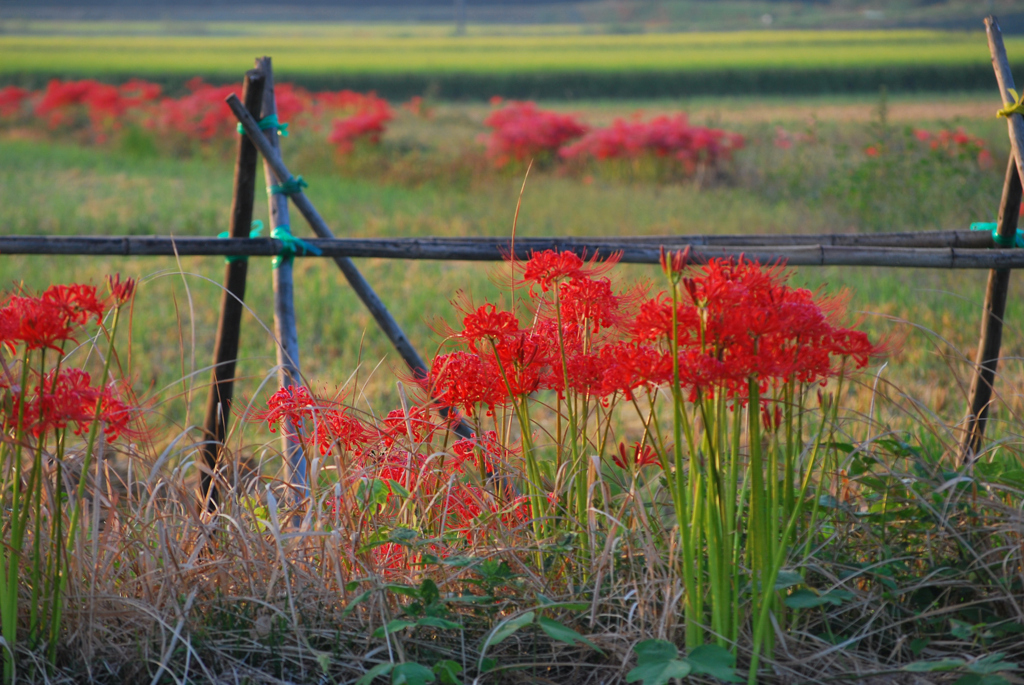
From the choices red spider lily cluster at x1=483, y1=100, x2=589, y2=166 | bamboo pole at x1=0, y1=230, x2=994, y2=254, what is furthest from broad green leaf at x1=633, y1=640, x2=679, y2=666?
red spider lily cluster at x1=483, y1=100, x2=589, y2=166

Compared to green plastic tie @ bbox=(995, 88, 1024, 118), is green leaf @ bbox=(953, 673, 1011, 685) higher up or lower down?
lower down

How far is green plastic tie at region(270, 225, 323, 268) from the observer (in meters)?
1.94

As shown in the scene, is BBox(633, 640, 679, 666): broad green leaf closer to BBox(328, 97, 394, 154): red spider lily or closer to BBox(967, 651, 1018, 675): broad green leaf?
BBox(967, 651, 1018, 675): broad green leaf

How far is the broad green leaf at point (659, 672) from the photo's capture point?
2.92ft

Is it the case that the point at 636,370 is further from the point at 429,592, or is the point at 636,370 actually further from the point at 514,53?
the point at 514,53

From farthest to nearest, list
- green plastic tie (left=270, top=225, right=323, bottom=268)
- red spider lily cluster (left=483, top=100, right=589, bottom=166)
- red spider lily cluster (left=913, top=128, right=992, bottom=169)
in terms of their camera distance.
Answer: red spider lily cluster (left=483, top=100, right=589, bottom=166) < red spider lily cluster (left=913, top=128, right=992, bottom=169) < green plastic tie (left=270, top=225, right=323, bottom=268)

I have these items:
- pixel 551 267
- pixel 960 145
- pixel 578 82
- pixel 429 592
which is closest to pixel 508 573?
pixel 429 592

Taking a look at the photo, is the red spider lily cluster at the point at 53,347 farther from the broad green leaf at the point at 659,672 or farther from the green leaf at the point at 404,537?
the broad green leaf at the point at 659,672

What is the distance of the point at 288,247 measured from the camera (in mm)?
1978

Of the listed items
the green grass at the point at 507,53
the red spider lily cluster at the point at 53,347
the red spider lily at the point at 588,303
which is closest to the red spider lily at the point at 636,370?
the red spider lily at the point at 588,303

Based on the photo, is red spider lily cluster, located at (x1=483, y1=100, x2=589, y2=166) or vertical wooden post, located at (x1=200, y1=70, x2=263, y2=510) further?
red spider lily cluster, located at (x1=483, y1=100, x2=589, y2=166)

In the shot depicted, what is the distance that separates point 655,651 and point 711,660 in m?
0.07

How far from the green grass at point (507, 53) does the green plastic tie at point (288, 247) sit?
17.8 metres

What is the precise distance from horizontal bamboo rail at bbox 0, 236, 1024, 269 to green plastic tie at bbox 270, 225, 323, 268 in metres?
0.01
